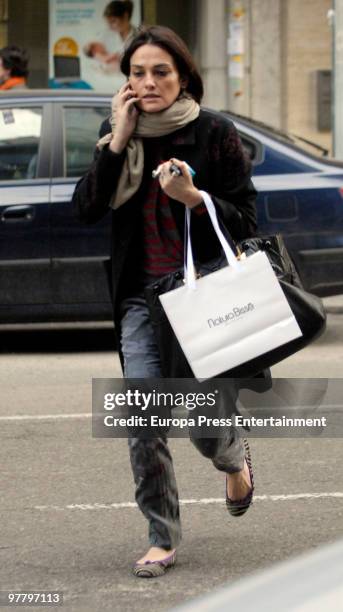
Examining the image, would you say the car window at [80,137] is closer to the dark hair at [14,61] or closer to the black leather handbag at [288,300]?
the dark hair at [14,61]

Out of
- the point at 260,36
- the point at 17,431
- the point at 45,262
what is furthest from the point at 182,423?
the point at 260,36

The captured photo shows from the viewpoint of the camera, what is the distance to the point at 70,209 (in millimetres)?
9320

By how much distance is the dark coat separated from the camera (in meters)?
4.62

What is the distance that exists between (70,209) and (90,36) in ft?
26.7

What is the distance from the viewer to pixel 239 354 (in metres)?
4.45

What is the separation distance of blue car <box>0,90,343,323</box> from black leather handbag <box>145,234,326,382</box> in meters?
4.72

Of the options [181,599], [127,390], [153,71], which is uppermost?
[153,71]

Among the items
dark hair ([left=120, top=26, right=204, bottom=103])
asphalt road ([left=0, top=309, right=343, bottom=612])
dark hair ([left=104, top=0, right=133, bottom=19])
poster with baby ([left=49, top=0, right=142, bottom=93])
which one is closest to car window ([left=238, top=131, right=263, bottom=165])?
asphalt road ([left=0, top=309, right=343, bottom=612])

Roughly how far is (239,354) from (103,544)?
105 cm

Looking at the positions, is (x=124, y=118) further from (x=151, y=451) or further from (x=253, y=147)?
(x=253, y=147)

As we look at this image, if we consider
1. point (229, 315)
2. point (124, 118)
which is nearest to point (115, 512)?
point (229, 315)

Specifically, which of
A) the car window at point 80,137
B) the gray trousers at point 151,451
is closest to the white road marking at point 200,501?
the gray trousers at point 151,451

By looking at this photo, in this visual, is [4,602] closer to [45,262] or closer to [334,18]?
[45,262]

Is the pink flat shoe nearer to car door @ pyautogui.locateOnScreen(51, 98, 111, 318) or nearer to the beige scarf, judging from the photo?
the beige scarf
